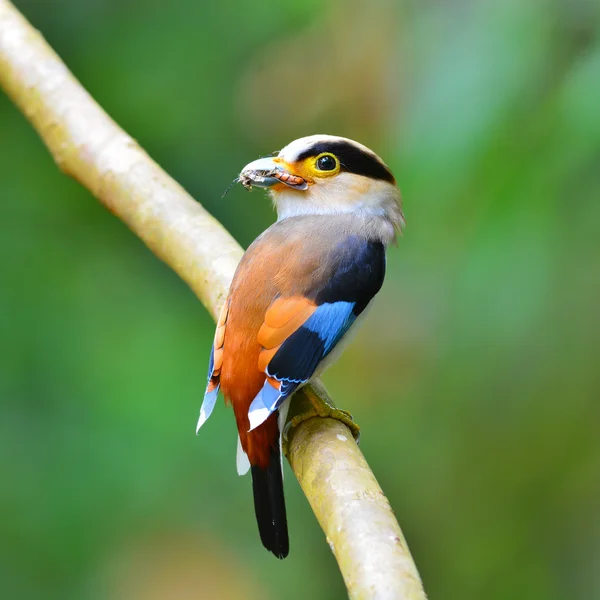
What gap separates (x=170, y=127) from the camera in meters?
3.60

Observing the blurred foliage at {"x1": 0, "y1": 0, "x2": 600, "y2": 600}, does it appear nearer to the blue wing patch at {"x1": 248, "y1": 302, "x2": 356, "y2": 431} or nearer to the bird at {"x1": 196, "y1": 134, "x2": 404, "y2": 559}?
the bird at {"x1": 196, "y1": 134, "x2": 404, "y2": 559}

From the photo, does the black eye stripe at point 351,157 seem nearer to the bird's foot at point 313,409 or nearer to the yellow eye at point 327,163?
the yellow eye at point 327,163

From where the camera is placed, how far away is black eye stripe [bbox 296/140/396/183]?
2229mm

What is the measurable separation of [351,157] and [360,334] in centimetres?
125

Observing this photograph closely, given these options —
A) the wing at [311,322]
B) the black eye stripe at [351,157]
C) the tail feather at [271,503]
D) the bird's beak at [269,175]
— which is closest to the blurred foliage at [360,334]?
the black eye stripe at [351,157]

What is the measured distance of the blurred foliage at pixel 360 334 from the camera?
2.51m

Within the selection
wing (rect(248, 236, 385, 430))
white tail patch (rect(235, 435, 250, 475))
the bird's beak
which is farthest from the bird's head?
white tail patch (rect(235, 435, 250, 475))

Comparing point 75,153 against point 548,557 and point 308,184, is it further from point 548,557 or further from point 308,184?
point 548,557

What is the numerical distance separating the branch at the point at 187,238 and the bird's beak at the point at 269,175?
17cm

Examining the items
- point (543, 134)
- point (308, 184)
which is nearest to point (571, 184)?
point (543, 134)

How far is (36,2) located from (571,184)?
207 centimetres

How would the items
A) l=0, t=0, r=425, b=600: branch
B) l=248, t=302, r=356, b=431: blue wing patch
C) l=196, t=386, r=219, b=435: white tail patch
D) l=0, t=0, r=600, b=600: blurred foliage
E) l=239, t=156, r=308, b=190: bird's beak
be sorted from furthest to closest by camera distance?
l=0, t=0, r=600, b=600: blurred foliage
l=239, t=156, r=308, b=190: bird's beak
l=196, t=386, r=219, b=435: white tail patch
l=248, t=302, r=356, b=431: blue wing patch
l=0, t=0, r=425, b=600: branch

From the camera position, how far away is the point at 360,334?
3.42m

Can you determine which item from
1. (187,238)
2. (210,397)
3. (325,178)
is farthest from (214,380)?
(325,178)
